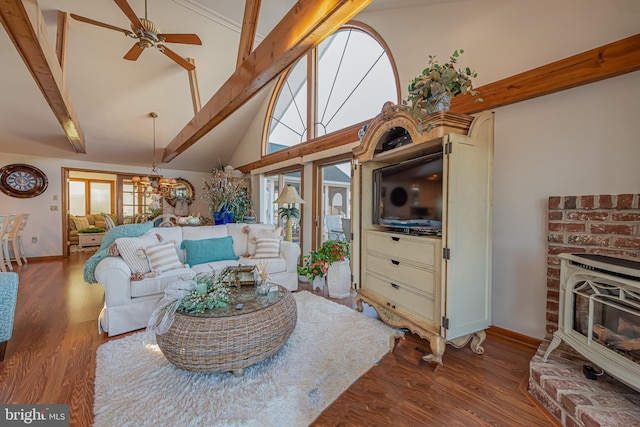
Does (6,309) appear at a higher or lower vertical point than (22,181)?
lower

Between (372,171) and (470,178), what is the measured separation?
3.43 ft

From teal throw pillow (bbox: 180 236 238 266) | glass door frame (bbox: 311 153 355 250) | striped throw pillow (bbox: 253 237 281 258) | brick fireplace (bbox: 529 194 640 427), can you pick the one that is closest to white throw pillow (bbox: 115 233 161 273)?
teal throw pillow (bbox: 180 236 238 266)

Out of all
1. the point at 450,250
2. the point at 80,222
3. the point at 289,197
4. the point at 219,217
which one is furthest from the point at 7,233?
the point at 450,250

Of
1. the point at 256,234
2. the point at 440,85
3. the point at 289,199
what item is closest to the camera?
the point at 440,85

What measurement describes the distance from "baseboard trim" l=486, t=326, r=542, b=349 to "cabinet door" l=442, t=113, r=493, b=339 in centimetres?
46

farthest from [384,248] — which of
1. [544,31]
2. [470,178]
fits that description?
[544,31]

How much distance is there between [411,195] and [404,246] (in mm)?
457

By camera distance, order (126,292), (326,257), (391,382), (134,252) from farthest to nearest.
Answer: (326,257)
(134,252)
(126,292)
(391,382)

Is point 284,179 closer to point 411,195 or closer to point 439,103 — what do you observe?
point 411,195

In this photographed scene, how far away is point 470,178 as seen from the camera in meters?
1.88

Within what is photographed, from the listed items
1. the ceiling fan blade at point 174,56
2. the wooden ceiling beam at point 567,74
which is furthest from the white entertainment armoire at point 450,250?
the ceiling fan blade at point 174,56

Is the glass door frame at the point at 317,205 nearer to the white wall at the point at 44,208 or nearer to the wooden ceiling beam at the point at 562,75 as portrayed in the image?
the wooden ceiling beam at the point at 562,75

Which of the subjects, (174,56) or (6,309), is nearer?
(6,309)

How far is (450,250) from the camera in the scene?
1.80 m
